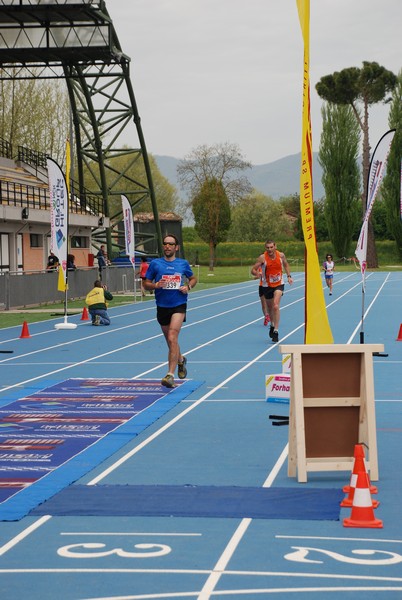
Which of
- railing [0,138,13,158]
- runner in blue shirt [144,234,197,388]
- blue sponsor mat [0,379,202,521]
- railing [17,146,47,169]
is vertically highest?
railing [0,138,13,158]

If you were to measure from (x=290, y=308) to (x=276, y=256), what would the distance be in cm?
1345

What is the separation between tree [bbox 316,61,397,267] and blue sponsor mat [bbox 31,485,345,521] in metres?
88.3

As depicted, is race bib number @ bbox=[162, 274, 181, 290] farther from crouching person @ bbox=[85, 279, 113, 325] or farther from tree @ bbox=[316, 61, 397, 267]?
tree @ bbox=[316, 61, 397, 267]

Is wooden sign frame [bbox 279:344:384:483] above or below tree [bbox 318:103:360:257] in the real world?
below

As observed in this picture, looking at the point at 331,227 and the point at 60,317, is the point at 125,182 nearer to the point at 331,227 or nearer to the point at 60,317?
the point at 331,227

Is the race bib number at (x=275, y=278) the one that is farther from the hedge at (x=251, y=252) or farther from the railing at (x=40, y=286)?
the hedge at (x=251, y=252)

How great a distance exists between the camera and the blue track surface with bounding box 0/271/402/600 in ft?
20.6

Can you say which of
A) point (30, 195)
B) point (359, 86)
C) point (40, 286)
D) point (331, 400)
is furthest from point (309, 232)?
point (359, 86)

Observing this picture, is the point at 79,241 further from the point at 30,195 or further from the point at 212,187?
the point at 212,187

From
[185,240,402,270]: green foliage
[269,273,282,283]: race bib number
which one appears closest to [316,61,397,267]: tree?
[185,240,402,270]: green foliage

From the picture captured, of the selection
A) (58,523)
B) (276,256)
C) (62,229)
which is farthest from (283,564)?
(62,229)

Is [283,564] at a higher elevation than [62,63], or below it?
below

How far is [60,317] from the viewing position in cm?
3272

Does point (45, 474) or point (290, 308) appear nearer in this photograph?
point (45, 474)
